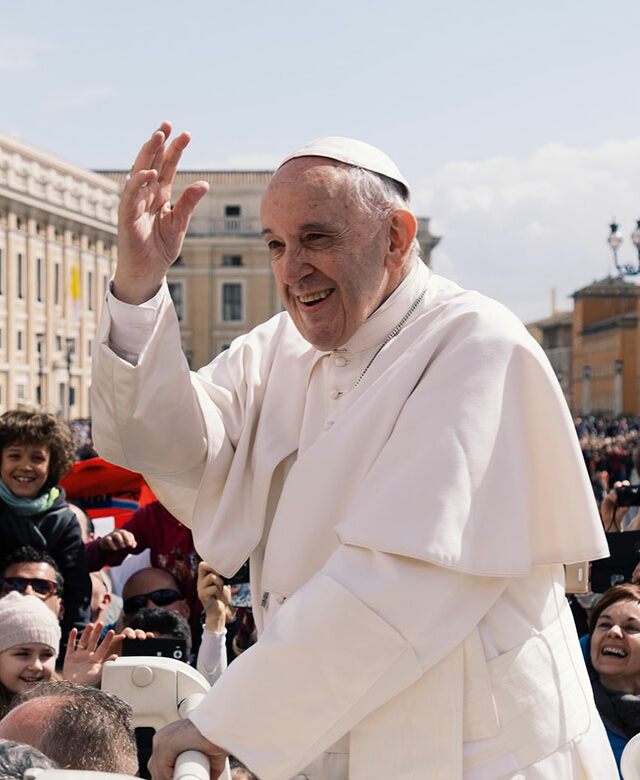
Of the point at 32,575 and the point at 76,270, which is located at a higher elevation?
the point at 76,270

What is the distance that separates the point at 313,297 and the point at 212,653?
2.24 meters

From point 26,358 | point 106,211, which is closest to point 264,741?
point 26,358

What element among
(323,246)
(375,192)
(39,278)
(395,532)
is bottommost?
(395,532)

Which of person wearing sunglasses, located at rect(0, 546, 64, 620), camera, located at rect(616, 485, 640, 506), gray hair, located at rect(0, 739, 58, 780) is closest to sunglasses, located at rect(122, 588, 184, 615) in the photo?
person wearing sunglasses, located at rect(0, 546, 64, 620)

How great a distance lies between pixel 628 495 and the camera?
5820mm

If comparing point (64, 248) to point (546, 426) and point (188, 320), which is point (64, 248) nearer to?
point (188, 320)

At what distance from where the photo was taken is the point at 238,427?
2584 millimetres

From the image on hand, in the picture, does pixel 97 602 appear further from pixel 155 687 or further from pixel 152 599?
pixel 155 687

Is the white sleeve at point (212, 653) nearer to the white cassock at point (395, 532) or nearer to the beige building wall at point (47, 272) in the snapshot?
the white cassock at point (395, 532)

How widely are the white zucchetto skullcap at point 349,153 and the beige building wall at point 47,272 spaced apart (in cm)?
4895

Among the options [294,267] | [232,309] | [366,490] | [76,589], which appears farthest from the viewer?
[232,309]

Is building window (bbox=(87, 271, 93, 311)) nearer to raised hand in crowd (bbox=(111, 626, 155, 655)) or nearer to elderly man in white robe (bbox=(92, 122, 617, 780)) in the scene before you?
raised hand in crowd (bbox=(111, 626, 155, 655))

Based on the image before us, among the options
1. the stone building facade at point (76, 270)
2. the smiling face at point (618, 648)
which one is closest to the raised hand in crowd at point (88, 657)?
the smiling face at point (618, 648)

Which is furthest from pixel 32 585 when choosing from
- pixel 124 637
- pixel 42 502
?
pixel 124 637
